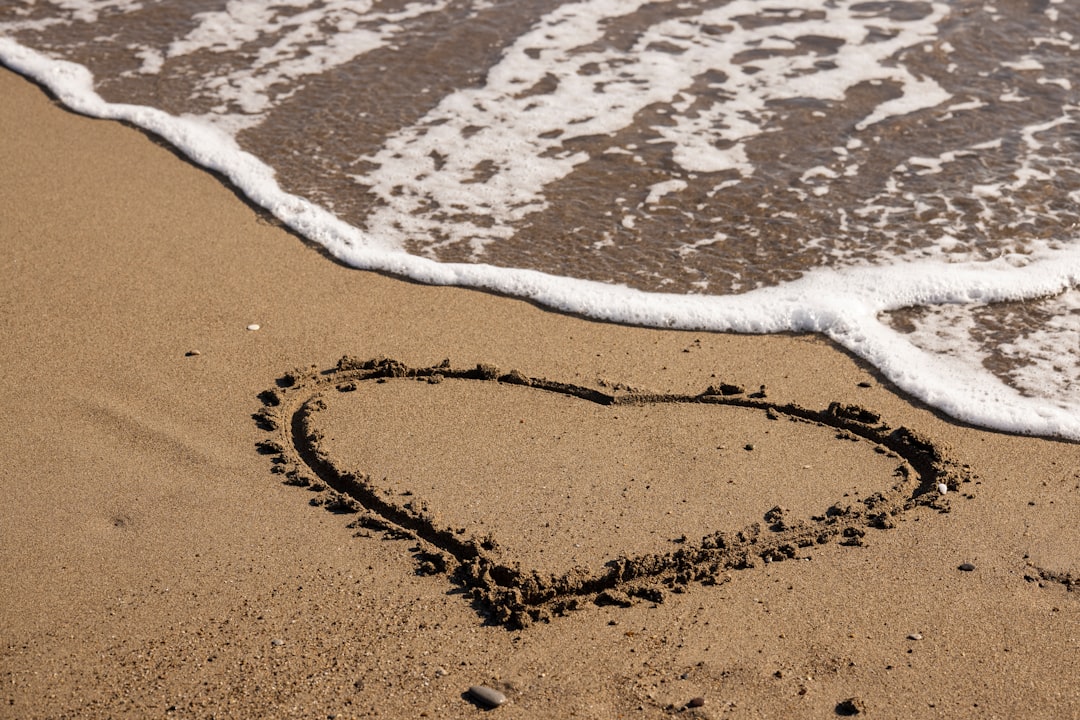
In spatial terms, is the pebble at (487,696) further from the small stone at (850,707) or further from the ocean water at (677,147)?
the ocean water at (677,147)

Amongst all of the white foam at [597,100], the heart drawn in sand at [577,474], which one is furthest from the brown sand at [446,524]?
the white foam at [597,100]

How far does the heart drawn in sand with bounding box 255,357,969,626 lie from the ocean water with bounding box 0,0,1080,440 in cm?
61

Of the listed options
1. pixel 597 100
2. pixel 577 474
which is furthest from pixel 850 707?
pixel 597 100

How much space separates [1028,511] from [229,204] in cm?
389

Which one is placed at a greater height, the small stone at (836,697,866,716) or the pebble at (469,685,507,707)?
the pebble at (469,685,507,707)

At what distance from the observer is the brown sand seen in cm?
273

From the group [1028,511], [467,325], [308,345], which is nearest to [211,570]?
[308,345]

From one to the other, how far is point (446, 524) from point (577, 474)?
0.51m

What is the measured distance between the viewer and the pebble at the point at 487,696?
8.70 feet

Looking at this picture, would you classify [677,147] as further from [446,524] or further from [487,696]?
[487,696]

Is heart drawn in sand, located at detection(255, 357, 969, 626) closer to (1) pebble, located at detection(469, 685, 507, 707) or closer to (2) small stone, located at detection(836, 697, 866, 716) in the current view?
(1) pebble, located at detection(469, 685, 507, 707)

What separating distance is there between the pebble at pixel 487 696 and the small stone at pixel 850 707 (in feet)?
2.81

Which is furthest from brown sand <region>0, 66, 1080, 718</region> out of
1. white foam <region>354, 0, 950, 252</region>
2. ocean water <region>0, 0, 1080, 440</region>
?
white foam <region>354, 0, 950, 252</region>

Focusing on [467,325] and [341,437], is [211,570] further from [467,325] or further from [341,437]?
[467,325]
